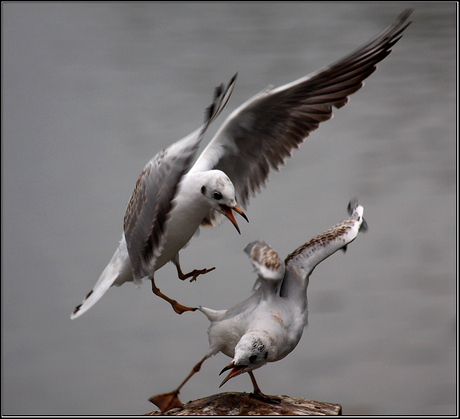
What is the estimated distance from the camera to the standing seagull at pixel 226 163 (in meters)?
1.81

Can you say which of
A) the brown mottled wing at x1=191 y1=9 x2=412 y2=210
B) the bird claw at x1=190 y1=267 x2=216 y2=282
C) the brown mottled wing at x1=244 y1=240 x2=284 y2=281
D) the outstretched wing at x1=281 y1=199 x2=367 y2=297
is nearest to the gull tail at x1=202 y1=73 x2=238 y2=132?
the brown mottled wing at x1=191 y1=9 x2=412 y2=210

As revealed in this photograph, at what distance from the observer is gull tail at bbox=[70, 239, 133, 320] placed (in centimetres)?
208

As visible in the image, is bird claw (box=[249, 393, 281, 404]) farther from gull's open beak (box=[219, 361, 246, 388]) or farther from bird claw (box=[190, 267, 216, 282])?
bird claw (box=[190, 267, 216, 282])

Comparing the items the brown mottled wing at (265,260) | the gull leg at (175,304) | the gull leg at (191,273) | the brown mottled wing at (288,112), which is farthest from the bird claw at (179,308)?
the brown mottled wing at (288,112)

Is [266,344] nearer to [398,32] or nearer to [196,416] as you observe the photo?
[196,416]

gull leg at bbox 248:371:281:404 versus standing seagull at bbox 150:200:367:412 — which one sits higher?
standing seagull at bbox 150:200:367:412

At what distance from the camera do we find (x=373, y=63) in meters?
2.17

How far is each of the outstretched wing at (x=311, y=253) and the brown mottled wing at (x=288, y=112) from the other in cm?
46

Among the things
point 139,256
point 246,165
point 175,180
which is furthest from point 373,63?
point 139,256

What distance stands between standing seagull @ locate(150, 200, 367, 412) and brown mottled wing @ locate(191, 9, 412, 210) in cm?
47

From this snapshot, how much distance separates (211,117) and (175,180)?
0.71 feet

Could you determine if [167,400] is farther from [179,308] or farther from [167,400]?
[179,308]

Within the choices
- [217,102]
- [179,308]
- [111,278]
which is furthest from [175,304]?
[217,102]

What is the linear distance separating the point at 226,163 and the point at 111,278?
0.64 metres
